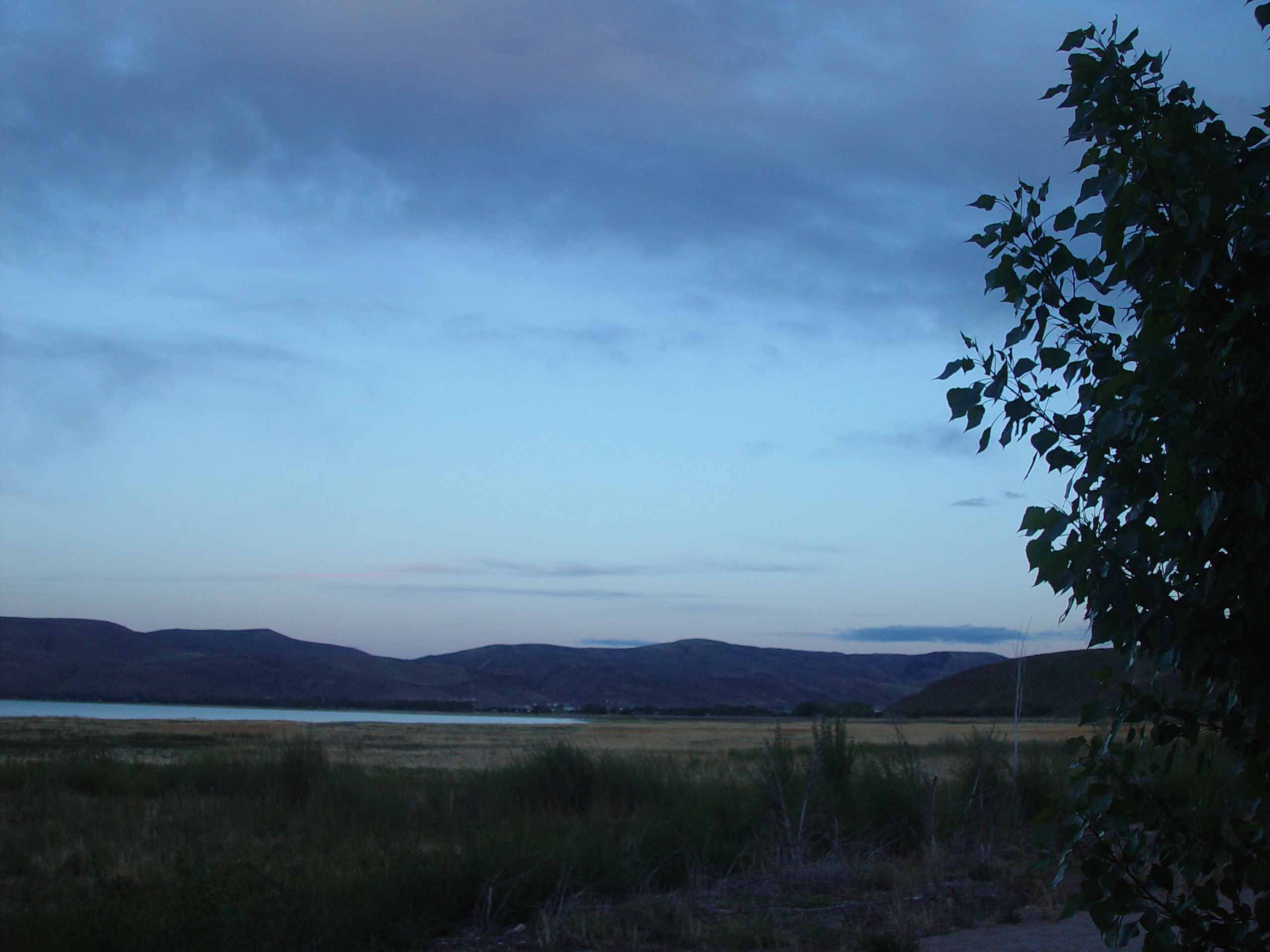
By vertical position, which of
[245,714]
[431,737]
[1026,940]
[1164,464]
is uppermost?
[1164,464]

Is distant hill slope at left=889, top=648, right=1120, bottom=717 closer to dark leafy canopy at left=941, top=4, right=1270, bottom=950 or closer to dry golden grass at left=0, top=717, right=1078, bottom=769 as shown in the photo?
dry golden grass at left=0, top=717, right=1078, bottom=769

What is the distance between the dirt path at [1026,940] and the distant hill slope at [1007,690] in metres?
66.1

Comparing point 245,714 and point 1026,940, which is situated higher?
point 1026,940

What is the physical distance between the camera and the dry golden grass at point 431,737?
122 ft

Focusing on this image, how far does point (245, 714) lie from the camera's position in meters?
130

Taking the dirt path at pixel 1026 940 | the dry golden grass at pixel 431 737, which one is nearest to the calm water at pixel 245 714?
the dry golden grass at pixel 431 737

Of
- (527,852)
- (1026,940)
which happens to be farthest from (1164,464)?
(527,852)

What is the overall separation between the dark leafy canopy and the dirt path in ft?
17.5

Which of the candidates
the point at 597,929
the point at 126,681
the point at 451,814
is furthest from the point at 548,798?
the point at 126,681

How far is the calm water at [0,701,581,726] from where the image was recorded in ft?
378

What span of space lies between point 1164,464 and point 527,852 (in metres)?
9.07

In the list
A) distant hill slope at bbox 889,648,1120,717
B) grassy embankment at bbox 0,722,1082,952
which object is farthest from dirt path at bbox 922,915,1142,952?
distant hill slope at bbox 889,648,1120,717

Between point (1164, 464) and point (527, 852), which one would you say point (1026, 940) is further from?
point (1164, 464)

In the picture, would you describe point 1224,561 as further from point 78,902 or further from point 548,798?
point 548,798
